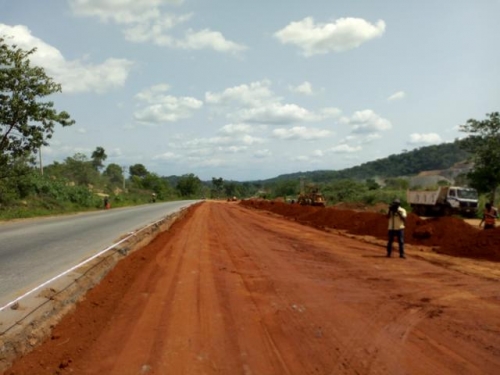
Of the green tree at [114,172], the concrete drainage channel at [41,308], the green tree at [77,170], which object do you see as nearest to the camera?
the concrete drainage channel at [41,308]

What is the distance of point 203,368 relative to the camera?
474 cm

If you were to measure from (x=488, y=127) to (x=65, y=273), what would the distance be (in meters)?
34.5

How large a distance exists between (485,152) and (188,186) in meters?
108

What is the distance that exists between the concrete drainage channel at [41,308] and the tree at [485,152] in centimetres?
3114

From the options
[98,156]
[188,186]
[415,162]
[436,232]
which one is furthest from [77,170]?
[415,162]

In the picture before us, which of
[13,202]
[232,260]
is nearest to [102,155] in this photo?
[13,202]

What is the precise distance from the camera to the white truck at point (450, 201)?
3509cm

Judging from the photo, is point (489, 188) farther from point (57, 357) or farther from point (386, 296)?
point (57, 357)

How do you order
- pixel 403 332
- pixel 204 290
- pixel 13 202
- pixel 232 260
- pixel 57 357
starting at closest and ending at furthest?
pixel 57 357 → pixel 403 332 → pixel 204 290 → pixel 232 260 → pixel 13 202

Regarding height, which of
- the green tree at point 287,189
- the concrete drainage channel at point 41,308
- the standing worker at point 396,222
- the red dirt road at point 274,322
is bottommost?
the red dirt road at point 274,322

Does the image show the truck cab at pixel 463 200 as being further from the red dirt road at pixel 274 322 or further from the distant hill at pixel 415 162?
the distant hill at pixel 415 162

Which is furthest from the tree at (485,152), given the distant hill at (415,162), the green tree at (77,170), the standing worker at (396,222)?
the distant hill at (415,162)

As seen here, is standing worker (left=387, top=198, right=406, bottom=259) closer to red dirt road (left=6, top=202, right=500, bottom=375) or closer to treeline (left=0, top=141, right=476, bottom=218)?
red dirt road (left=6, top=202, right=500, bottom=375)

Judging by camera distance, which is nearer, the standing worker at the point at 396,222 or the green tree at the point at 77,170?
the standing worker at the point at 396,222
